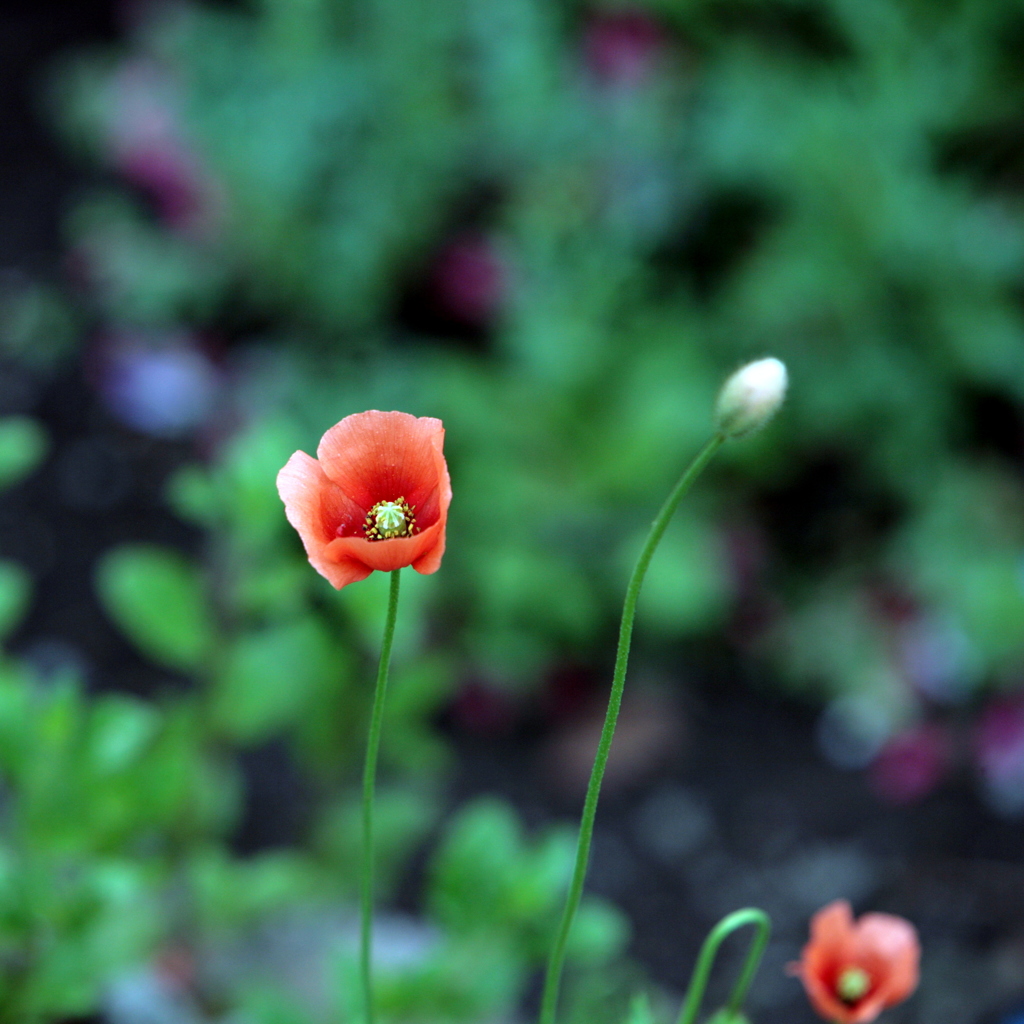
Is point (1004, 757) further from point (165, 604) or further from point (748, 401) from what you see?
point (748, 401)

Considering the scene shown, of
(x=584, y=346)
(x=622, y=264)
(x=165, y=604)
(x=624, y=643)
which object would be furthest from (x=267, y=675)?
(x=622, y=264)

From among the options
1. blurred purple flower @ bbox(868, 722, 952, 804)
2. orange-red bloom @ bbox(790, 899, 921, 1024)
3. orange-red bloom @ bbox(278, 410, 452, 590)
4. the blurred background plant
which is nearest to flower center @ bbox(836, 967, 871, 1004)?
orange-red bloom @ bbox(790, 899, 921, 1024)

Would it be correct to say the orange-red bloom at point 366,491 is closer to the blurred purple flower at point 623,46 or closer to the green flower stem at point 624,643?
the green flower stem at point 624,643

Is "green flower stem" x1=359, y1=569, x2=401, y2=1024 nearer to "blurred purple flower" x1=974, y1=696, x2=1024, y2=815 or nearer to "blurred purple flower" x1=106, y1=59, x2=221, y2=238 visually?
"blurred purple flower" x1=974, y1=696, x2=1024, y2=815

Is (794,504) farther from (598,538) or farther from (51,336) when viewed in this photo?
(51,336)

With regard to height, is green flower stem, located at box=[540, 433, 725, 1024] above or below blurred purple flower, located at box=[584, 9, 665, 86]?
below

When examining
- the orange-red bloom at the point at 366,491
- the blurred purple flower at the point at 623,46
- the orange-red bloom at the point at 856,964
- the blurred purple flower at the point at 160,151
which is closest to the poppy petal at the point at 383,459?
the orange-red bloom at the point at 366,491
